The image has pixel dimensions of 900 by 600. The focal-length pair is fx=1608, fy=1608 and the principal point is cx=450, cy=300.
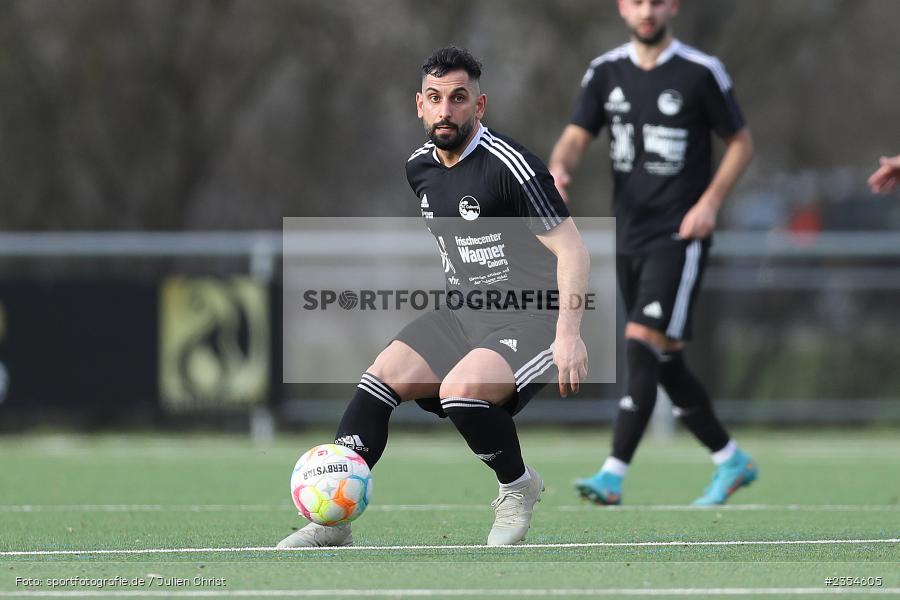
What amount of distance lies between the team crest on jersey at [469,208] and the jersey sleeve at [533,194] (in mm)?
140

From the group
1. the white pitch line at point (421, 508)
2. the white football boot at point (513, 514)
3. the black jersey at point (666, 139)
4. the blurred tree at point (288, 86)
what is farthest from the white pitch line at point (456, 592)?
the blurred tree at point (288, 86)

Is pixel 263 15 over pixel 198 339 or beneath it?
over

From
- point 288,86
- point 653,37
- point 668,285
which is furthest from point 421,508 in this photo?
point 288,86

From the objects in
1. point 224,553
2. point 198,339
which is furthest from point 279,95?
point 224,553

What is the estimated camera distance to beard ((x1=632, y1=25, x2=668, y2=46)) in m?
8.24

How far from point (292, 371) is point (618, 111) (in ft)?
20.2

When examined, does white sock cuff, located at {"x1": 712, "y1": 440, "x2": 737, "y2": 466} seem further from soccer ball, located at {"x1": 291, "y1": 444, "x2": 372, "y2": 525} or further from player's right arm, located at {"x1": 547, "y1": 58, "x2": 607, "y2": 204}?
soccer ball, located at {"x1": 291, "y1": 444, "x2": 372, "y2": 525}

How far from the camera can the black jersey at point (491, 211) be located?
6172 mm

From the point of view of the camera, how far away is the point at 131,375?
43.5ft

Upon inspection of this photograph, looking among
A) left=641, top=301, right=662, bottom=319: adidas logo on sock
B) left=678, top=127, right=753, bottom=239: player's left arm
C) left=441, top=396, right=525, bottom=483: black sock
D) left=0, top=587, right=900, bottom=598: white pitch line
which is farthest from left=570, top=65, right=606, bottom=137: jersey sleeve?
left=0, top=587, right=900, bottom=598: white pitch line

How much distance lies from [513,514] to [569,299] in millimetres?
871

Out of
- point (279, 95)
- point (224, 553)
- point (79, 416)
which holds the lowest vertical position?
point (79, 416)

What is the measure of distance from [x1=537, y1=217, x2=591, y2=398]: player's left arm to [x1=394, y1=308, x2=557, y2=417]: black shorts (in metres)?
0.19

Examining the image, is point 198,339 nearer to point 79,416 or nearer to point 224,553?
point 79,416
